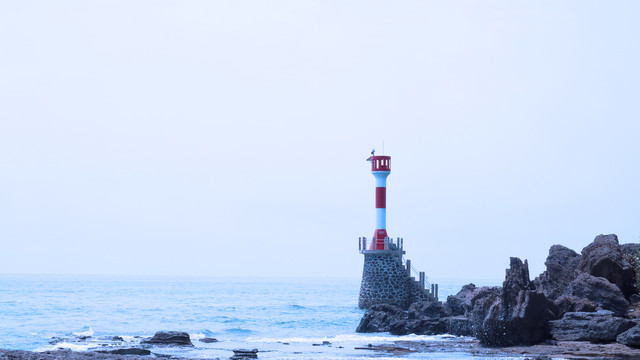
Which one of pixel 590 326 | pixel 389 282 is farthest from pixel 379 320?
pixel 590 326

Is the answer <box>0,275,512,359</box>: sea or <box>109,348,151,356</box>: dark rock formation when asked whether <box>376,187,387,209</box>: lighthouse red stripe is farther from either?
<box>109,348,151,356</box>: dark rock formation

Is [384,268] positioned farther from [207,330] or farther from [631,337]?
[631,337]

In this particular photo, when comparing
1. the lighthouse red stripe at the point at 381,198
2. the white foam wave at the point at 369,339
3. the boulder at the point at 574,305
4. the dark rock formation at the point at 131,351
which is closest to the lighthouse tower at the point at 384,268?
the lighthouse red stripe at the point at 381,198

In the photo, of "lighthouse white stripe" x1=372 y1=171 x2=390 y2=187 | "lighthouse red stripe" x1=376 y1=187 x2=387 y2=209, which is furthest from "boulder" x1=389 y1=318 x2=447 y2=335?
"lighthouse white stripe" x1=372 y1=171 x2=390 y2=187

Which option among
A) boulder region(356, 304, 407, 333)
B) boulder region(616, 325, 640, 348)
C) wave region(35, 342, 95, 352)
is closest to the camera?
boulder region(616, 325, 640, 348)

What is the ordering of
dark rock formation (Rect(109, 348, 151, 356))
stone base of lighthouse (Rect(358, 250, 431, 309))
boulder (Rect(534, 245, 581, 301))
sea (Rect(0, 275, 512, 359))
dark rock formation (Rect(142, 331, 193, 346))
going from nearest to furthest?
dark rock formation (Rect(109, 348, 151, 356))
sea (Rect(0, 275, 512, 359))
dark rock formation (Rect(142, 331, 193, 346))
boulder (Rect(534, 245, 581, 301))
stone base of lighthouse (Rect(358, 250, 431, 309))

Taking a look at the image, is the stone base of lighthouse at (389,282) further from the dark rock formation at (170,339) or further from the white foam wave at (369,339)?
the dark rock formation at (170,339)

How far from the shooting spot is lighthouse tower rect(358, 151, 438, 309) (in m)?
46.5

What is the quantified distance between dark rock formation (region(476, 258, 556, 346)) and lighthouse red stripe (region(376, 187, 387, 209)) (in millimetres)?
18058

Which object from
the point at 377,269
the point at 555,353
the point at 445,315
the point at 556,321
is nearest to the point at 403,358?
the point at 555,353

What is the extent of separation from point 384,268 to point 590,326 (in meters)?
20.3

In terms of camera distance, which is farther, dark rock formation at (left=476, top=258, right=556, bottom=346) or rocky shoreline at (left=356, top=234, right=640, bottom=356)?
dark rock formation at (left=476, top=258, right=556, bottom=346)

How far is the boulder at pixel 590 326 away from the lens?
26562mm

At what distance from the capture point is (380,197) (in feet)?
154
